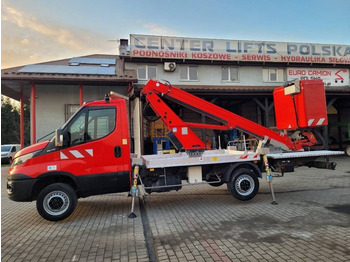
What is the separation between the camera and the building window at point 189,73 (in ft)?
62.4

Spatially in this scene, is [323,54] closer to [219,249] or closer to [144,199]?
[144,199]

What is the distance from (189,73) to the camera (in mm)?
19172

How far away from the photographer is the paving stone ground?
13.3 feet

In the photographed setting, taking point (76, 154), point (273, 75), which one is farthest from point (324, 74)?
point (76, 154)

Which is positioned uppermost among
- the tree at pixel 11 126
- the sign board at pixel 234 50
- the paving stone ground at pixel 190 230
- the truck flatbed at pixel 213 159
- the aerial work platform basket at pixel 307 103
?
the sign board at pixel 234 50

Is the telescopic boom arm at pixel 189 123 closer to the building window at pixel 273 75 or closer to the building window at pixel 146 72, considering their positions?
the building window at pixel 146 72

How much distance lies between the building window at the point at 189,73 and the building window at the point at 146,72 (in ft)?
6.32

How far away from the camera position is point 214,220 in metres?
5.55

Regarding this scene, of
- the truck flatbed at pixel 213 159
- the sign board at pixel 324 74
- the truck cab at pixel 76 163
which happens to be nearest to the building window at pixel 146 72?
the sign board at pixel 324 74

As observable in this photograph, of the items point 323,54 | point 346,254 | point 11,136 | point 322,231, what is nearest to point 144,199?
point 322,231

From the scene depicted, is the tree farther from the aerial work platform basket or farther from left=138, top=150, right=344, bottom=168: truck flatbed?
the aerial work platform basket

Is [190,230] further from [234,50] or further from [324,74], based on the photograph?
[324,74]

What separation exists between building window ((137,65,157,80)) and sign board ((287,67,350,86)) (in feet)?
33.8

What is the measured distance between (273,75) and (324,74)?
427 cm
